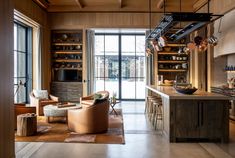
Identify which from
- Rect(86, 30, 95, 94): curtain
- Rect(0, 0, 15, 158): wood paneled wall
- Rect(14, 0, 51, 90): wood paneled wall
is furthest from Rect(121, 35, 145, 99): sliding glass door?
Rect(0, 0, 15, 158): wood paneled wall

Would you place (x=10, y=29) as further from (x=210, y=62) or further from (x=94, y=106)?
(x=210, y=62)

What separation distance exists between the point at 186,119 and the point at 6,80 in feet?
10.9

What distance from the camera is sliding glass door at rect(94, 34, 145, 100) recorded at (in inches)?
521

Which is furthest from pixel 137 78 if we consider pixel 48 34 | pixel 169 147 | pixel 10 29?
pixel 10 29

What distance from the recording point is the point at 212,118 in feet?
17.7

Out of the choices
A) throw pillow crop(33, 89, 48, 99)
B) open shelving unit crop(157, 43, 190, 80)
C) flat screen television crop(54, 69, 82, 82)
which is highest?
open shelving unit crop(157, 43, 190, 80)

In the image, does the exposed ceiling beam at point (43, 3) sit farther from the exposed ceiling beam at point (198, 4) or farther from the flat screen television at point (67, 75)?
the exposed ceiling beam at point (198, 4)

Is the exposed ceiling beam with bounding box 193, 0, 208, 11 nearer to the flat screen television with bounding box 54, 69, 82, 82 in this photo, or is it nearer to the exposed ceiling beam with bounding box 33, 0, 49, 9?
the flat screen television with bounding box 54, 69, 82, 82

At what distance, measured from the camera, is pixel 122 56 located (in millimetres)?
13359

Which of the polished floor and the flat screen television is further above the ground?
the flat screen television

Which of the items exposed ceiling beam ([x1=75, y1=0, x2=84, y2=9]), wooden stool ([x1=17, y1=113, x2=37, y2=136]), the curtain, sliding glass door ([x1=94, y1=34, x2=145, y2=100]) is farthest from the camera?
sliding glass door ([x1=94, y1=34, x2=145, y2=100])

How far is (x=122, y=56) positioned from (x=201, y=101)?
8228 mm

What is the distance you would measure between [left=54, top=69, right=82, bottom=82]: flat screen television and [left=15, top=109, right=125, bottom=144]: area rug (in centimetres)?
447

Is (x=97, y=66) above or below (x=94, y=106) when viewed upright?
above
